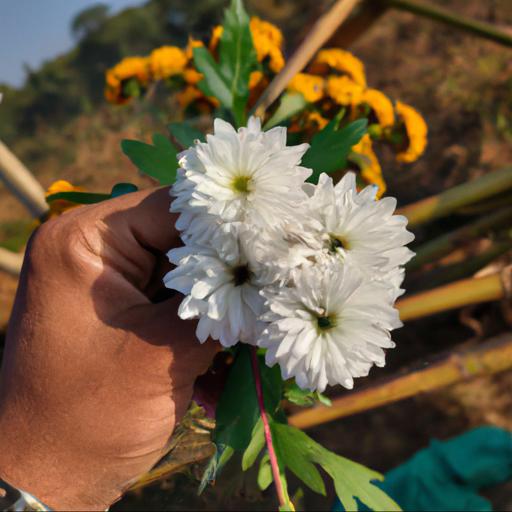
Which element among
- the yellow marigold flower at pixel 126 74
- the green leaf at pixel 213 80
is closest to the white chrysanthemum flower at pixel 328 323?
the green leaf at pixel 213 80

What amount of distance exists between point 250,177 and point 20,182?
93 centimetres

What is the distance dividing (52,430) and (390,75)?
2230 mm

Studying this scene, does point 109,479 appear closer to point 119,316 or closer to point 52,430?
point 52,430

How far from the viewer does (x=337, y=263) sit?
1.90ft

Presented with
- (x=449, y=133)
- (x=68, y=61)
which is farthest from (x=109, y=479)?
(x=68, y=61)

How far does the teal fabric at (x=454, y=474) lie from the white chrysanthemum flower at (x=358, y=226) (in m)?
0.93

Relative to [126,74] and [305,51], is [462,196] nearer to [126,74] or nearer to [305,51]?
[305,51]

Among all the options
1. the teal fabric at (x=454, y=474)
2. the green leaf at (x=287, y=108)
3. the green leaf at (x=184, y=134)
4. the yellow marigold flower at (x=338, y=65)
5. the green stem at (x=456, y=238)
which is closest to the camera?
the green leaf at (x=184, y=134)

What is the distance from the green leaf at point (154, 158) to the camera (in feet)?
2.59

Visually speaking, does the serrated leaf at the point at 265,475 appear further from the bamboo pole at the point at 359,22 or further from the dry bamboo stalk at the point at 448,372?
the bamboo pole at the point at 359,22

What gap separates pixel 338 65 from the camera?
119 centimetres

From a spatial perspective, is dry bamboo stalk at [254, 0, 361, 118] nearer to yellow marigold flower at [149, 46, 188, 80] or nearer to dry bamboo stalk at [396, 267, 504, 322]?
yellow marigold flower at [149, 46, 188, 80]

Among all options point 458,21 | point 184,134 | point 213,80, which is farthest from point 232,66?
point 458,21

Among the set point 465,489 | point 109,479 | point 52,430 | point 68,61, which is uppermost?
point 68,61
